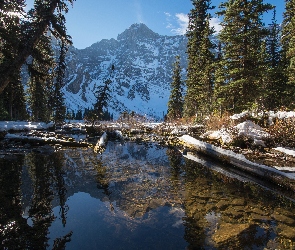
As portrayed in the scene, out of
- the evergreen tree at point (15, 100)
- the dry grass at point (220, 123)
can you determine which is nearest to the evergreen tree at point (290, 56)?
the dry grass at point (220, 123)

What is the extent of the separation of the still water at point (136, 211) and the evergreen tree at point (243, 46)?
45.2ft

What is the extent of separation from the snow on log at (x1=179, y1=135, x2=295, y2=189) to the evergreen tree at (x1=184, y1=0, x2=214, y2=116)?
19692mm

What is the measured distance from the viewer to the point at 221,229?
4047 mm

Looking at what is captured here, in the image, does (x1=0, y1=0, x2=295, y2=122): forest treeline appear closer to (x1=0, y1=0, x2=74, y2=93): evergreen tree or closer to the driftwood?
(x1=0, y1=0, x2=74, y2=93): evergreen tree

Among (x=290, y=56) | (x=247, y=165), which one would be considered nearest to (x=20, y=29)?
(x=247, y=165)

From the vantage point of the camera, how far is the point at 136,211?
483cm

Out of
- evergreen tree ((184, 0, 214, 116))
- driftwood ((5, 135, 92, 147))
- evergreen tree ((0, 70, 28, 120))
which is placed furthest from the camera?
evergreen tree ((0, 70, 28, 120))

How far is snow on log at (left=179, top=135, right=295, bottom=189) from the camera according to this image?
6.26 meters

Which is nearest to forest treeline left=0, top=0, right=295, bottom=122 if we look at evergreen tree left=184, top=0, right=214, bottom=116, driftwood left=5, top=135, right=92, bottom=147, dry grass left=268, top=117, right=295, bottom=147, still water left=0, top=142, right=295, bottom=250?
evergreen tree left=184, top=0, right=214, bottom=116

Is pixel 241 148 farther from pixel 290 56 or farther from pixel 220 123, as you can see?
pixel 290 56

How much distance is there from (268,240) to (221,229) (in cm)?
76

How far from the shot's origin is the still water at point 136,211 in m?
3.62

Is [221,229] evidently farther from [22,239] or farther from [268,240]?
[22,239]

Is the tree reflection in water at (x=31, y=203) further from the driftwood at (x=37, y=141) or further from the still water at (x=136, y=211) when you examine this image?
the driftwood at (x=37, y=141)
